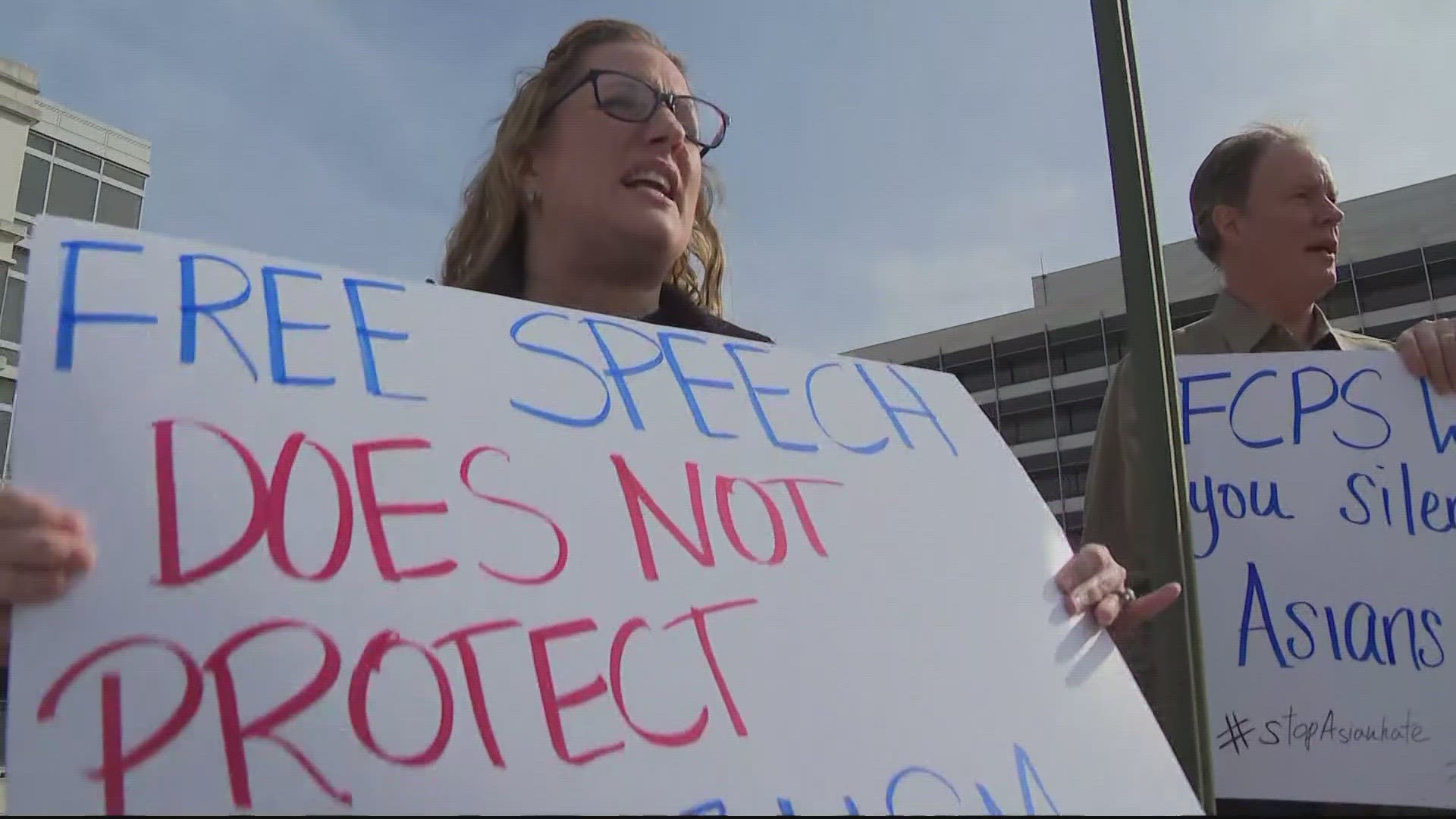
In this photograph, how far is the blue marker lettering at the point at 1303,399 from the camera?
1384 mm

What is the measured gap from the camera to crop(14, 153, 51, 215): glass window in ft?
55.7

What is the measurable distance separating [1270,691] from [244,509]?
1.13 meters

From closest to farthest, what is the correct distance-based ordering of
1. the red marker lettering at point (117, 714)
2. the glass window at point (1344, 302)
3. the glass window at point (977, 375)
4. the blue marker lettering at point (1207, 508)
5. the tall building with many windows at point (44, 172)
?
1. the red marker lettering at point (117, 714)
2. the blue marker lettering at point (1207, 508)
3. the tall building with many windows at point (44, 172)
4. the glass window at point (1344, 302)
5. the glass window at point (977, 375)

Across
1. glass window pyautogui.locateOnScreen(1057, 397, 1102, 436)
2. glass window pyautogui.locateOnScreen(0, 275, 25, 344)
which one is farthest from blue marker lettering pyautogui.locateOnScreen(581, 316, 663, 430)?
glass window pyautogui.locateOnScreen(1057, 397, 1102, 436)

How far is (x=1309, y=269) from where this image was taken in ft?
5.19

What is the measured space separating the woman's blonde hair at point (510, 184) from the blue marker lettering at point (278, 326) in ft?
1.63

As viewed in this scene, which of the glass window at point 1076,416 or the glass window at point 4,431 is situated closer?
the glass window at point 4,431

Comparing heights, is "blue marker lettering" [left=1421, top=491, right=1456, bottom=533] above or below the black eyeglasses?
below

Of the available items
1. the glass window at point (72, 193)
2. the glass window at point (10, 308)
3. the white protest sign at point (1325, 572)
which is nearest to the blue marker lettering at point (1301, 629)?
the white protest sign at point (1325, 572)

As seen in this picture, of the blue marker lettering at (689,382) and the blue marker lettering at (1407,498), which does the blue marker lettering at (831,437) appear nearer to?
the blue marker lettering at (689,382)

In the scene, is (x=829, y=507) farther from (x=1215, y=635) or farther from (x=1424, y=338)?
(x=1424, y=338)

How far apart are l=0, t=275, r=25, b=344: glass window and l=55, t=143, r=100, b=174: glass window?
2717mm

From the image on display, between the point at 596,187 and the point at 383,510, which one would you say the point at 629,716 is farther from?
the point at 596,187

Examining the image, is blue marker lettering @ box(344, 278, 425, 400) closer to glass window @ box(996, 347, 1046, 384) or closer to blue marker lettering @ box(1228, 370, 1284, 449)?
blue marker lettering @ box(1228, 370, 1284, 449)
